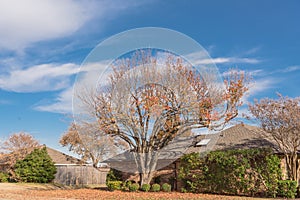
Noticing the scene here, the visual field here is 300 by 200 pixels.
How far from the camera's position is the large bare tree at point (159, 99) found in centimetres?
1745

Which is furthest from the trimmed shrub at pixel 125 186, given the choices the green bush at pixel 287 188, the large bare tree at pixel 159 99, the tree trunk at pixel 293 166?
the tree trunk at pixel 293 166

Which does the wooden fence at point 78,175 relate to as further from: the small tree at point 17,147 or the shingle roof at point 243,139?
the shingle roof at point 243,139

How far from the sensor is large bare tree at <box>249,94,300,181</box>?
16656 millimetres

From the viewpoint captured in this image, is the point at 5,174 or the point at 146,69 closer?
the point at 146,69

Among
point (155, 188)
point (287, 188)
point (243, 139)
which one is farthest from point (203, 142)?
point (287, 188)

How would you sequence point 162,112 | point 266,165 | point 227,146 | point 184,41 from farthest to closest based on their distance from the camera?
1. point 227,146
2. point 162,112
3. point 266,165
4. point 184,41

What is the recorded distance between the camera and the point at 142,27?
14.3 metres

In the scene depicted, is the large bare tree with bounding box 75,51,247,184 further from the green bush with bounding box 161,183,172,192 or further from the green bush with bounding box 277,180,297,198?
the green bush with bounding box 277,180,297,198

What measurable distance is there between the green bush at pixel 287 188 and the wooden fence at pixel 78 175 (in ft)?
63.8

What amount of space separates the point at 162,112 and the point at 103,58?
4988mm

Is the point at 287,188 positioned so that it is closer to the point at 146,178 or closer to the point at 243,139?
the point at 243,139

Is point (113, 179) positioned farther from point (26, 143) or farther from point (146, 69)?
point (26, 143)

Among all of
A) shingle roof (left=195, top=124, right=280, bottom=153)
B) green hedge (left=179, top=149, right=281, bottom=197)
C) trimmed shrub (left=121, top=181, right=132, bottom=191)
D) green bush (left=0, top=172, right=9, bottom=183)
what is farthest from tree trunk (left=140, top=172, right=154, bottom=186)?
green bush (left=0, top=172, right=9, bottom=183)

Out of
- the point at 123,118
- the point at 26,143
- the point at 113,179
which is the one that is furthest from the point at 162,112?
the point at 26,143
